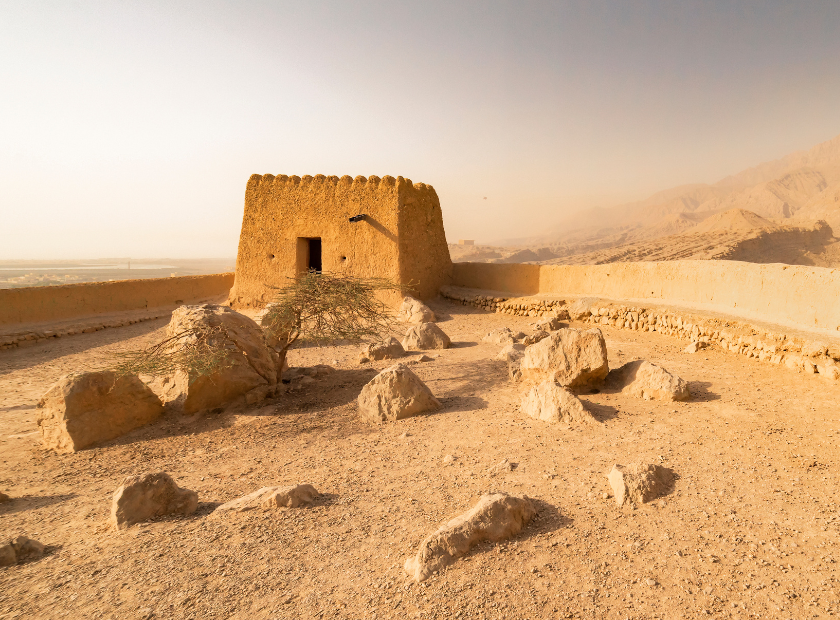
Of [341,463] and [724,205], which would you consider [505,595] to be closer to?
[341,463]

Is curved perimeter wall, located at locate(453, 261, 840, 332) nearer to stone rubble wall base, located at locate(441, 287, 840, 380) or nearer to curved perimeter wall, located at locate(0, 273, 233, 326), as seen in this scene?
stone rubble wall base, located at locate(441, 287, 840, 380)

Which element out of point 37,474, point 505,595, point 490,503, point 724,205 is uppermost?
point 724,205

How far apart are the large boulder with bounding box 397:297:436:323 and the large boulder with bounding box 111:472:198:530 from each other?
321 inches

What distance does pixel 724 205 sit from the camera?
87438 mm

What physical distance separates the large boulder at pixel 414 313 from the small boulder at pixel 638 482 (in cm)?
794

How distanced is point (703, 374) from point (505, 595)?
18.2ft

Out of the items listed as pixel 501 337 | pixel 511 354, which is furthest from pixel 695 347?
pixel 501 337

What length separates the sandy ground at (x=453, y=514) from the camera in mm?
2510

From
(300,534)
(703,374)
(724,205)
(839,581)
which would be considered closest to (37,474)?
(300,534)

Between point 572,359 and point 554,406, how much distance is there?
3.81 feet

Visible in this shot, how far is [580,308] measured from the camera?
11.3m

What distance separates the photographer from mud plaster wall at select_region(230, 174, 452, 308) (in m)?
13.2

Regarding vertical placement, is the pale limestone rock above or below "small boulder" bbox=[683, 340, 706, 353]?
below

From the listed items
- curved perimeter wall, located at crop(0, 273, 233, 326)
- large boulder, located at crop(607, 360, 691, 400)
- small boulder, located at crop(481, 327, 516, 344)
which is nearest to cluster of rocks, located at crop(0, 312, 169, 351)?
curved perimeter wall, located at crop(0, 273, 233, 326)
